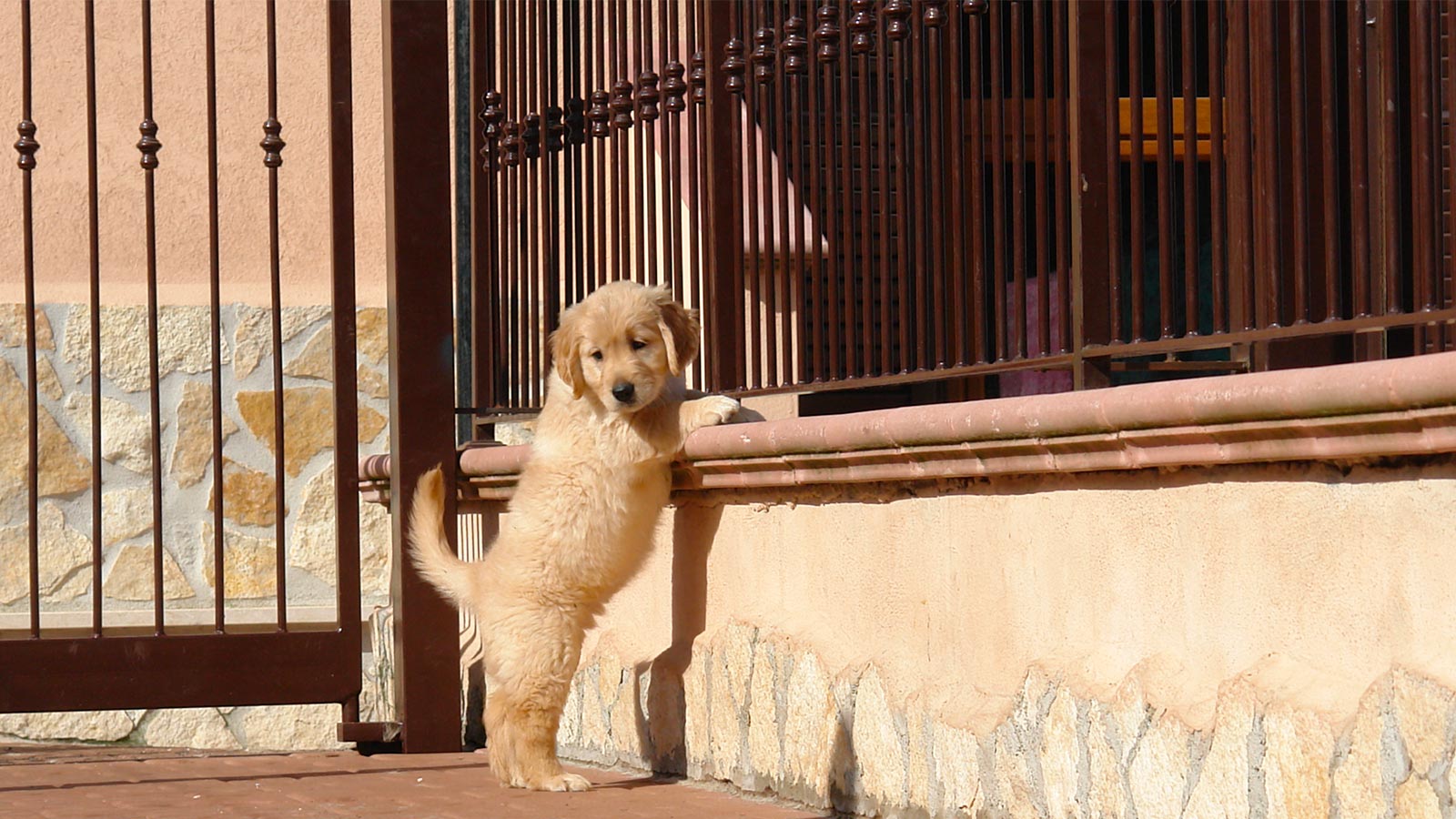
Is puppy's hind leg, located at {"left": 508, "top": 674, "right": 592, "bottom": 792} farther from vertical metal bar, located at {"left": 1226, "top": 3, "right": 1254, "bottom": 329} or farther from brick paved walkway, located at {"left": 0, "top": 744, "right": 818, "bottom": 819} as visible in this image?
vertical metal bar, located at {"left": 1226, "top": 3, "right": 1254, "bottom": 329}

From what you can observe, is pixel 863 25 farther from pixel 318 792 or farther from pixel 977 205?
pixel 318 792

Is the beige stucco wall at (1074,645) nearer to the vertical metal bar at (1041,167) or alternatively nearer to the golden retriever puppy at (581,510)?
the golden retriever puppy at (581,510)

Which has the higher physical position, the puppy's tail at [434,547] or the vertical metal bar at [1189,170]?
the vertical metal bar at [1189,170]

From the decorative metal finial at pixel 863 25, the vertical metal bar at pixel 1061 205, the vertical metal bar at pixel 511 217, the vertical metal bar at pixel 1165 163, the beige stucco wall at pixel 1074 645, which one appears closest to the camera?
the beige stucco wall at pixel 1074 645

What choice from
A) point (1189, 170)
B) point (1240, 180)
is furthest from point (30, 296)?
point (1240, 180)

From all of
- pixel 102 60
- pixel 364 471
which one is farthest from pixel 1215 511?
pixel 102 60

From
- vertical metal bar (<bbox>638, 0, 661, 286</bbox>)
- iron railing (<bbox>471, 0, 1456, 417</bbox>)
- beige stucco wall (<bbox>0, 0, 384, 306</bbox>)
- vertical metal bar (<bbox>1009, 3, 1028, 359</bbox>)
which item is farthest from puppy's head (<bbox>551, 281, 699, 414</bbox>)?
beige stucco wall (<bbox>0, 0, 384, 306</bbox>)

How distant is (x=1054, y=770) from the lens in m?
3.65

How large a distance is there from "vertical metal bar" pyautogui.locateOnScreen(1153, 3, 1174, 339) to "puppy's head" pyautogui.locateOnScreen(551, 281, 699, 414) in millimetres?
1643

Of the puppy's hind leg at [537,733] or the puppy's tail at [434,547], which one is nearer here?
the puppy's hind leg at [537,733]

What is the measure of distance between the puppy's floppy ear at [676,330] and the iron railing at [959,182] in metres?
0.19

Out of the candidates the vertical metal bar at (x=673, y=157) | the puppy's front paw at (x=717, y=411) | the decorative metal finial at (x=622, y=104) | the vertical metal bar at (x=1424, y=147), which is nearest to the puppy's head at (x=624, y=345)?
the puppy's front paw at (x=717, y=411)

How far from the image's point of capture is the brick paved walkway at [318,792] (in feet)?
15.7

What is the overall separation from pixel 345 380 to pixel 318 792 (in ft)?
5.01
